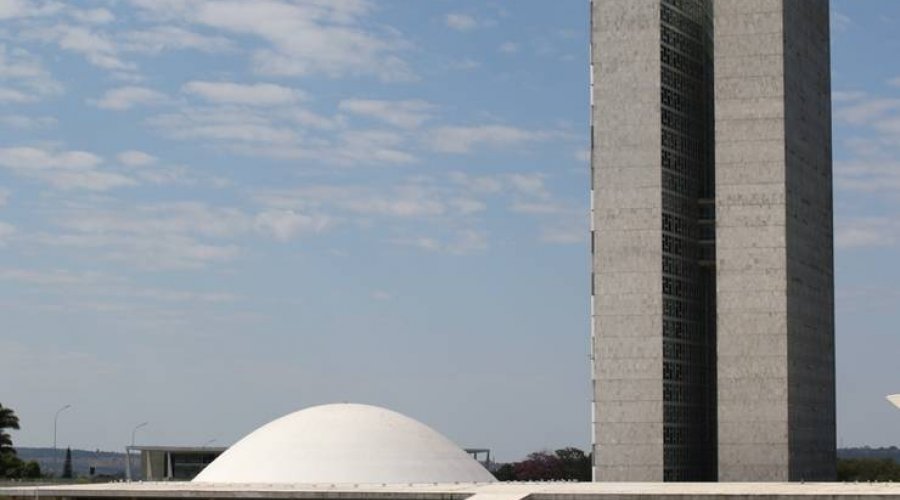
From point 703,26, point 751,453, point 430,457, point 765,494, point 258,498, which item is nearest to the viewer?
point 765,494

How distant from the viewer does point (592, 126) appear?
138000 millimetres

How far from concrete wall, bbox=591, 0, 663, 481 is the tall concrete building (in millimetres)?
115

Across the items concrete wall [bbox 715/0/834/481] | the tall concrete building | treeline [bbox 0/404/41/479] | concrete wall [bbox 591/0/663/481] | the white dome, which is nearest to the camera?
the white dome

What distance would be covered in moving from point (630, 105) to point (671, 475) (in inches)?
1213

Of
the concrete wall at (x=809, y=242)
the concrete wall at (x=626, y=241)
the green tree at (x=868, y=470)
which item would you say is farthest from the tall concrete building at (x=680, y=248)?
the green tree at (x=868, y=470)

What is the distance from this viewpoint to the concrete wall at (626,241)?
135 metres

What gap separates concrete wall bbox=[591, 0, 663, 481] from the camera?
443 feet

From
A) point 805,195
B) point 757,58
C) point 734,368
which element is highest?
point 757,58

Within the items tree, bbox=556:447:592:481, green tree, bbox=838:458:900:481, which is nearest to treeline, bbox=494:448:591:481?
tree, bbox=556:447:592:481

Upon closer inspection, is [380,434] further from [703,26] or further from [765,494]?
[703,26]

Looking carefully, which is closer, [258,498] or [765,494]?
[765,494]

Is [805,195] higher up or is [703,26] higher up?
[703,26]

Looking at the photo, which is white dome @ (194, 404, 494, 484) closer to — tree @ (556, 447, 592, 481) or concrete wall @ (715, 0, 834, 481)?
concrete wall @ (715, 0, 834, 481)

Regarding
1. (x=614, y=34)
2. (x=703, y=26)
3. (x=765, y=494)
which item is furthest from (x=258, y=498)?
(x=703, y=26)
